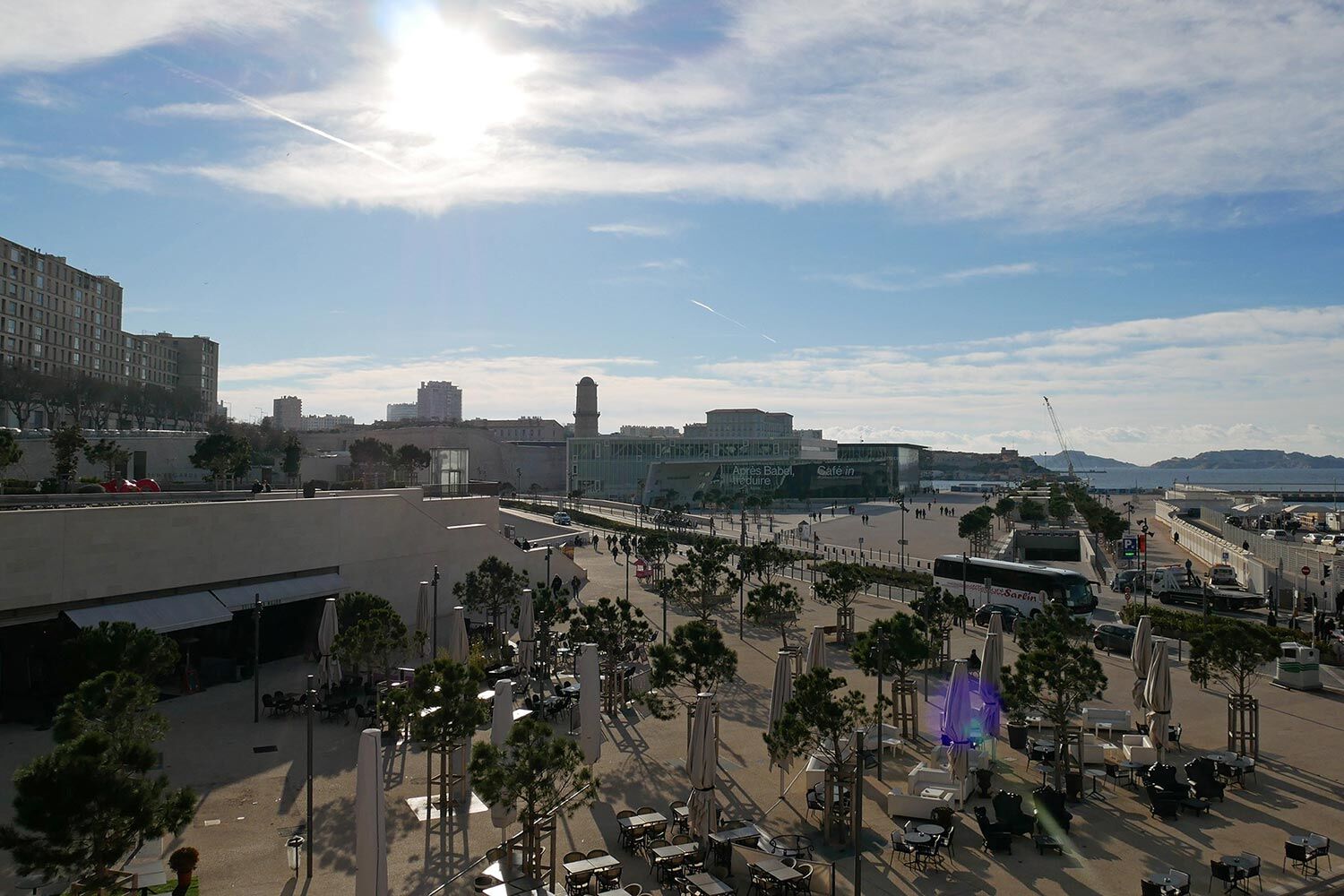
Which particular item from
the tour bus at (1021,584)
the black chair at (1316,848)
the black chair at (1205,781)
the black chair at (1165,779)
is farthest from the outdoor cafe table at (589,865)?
the tour bus at (1021,584)

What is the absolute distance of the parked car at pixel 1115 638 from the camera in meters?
28.8

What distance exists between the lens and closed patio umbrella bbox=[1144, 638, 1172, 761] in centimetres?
1714

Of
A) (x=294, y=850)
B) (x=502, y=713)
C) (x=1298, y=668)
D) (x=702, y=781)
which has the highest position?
(x=502, y=713)

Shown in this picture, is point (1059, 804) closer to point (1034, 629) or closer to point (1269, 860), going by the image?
point (1269, 860)

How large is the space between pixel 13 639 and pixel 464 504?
1944 centimetres

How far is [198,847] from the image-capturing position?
43.6ft

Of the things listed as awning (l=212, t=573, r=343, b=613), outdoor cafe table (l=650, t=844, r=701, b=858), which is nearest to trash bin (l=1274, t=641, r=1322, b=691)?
outdoor cafe table (l=650, t=844, r=701, b=858)

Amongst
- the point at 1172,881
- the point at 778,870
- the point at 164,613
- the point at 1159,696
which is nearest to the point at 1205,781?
the point at 1159,696

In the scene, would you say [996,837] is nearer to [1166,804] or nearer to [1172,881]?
[1172,881]

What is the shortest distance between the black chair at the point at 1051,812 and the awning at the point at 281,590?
20741mm

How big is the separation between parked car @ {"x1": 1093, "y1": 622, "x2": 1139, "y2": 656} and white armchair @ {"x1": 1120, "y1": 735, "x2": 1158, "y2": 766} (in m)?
12.6

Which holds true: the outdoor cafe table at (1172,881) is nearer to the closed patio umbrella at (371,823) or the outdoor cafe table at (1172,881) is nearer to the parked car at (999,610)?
the closed patio umbrella at (371,823)

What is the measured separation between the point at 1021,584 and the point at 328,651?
26.5m

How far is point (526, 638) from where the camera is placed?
2452 centimetres
